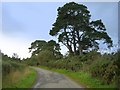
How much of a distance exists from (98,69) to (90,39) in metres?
33.3

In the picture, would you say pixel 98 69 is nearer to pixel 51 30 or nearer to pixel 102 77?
pixel 102 77

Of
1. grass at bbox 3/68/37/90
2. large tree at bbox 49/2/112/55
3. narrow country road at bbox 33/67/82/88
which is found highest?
large tree at bbox 49/2/112/55

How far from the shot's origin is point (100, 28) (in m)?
59.6

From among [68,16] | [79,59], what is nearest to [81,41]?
[68,16]

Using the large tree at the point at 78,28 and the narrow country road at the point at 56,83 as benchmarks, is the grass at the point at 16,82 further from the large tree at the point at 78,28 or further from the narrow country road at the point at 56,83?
the large tree at the point at 78,28

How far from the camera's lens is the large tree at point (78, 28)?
189 ft

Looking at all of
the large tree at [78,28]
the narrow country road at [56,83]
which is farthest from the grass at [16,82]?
the large tree at [78,28]

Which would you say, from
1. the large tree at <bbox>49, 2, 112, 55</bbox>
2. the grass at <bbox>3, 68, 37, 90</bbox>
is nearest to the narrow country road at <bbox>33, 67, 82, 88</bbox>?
the grass at <bbox>3, 68, 37, 90</bbox>

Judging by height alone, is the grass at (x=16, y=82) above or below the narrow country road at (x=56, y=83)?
above

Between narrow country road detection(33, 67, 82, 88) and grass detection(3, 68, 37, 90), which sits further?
narrow country road detection(33, 67, 82, 88)

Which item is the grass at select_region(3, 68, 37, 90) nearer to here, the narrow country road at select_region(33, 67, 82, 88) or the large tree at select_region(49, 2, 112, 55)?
the narrow country road at select_region(33, 67, 82, 88)

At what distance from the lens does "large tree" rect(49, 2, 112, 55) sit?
189ft

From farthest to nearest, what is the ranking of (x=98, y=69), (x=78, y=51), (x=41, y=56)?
1. (x=41, y=56)
2. (x=78, y=51)
3. (x=98, y=69)

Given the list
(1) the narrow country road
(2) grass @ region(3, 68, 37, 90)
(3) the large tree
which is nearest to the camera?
(2) grass @ region(3, 68, 37, 90)
